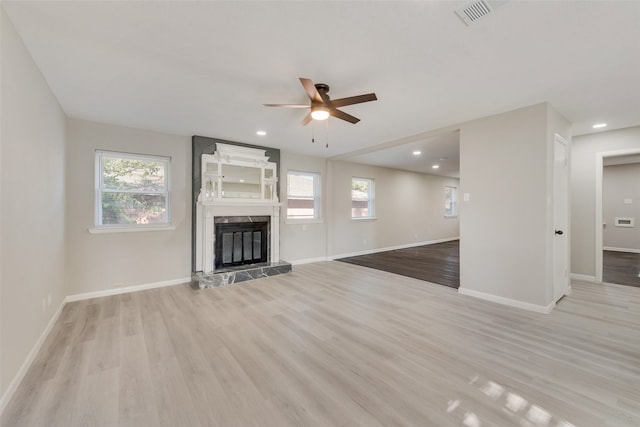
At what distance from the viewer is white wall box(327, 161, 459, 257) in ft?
22.6

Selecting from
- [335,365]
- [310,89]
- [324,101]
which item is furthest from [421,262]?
[310,89]

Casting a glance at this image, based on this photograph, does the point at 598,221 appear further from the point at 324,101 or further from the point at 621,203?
the point at 324,101

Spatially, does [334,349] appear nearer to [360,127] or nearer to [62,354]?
[62,354]

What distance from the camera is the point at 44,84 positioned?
2631 mm

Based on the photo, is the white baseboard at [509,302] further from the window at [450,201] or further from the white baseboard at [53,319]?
the window at [450,201]

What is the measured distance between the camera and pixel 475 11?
173cm

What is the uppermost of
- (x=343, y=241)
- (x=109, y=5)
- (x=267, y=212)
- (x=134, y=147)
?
(x=109, y=5)

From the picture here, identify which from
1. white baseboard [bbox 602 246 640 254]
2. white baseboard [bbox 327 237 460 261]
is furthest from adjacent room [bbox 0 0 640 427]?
white baseboard [bbox 602 246 640 254]

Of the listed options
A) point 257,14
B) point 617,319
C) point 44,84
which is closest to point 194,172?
point 44,84

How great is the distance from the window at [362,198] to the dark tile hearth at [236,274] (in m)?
3.02

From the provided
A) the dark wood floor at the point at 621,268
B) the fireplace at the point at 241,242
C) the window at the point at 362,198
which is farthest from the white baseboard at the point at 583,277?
the fireplace at the point at 241,242

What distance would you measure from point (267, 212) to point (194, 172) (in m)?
1.54

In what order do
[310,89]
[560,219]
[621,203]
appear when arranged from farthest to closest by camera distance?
[621,203] < [560,219] < [310,89]

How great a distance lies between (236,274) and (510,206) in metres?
4.29
